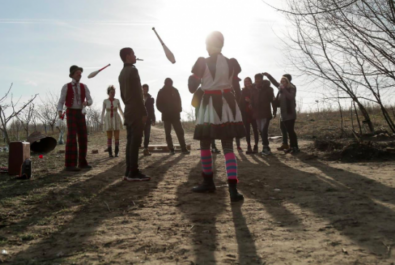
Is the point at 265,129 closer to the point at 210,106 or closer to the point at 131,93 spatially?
the point at 131,93

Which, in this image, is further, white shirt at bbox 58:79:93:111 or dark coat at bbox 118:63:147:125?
white shirt at bbox 58:79:93:111

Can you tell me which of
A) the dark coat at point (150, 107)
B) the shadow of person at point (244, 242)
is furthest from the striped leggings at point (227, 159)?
the dark coat at point (150, 107)

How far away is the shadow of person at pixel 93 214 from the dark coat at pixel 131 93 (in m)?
0.99

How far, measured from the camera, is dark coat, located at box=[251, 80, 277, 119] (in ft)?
26.5

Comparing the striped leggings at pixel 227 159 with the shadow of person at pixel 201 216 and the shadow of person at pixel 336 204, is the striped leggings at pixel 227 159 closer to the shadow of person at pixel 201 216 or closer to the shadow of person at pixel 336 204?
the shadow of person at pixel 201 216

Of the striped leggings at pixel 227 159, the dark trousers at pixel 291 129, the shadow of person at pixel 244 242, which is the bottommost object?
the shadow of person at pixel 244 242

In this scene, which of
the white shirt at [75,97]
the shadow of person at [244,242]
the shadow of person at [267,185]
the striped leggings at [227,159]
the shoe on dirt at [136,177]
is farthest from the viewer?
the white shirt at [75,97]

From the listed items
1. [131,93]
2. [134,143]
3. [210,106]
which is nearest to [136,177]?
[134,143]

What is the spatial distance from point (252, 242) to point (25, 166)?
13.0 feet

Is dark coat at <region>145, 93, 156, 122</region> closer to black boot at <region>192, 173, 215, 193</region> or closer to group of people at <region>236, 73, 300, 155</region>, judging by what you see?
group of people at <region>236, 73, 300, 155</region>

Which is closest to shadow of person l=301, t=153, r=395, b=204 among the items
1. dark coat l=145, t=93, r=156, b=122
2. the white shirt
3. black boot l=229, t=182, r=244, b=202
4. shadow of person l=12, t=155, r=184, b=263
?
black boot l=229, t=182, r=244, b=202

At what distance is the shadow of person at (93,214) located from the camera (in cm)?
243

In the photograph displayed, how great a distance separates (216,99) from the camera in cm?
398

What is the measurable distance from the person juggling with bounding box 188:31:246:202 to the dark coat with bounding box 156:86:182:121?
4.87 m
